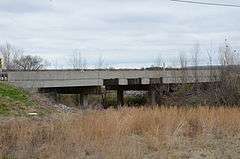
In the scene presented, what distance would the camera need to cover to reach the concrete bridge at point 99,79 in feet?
136

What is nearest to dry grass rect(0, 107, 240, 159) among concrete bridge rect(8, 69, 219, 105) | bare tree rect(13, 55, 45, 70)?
concrete bridge rect(8, 69, 219, 105)

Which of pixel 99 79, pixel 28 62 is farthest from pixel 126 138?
pixel 28 62

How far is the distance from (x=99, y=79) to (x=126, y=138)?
128 ft

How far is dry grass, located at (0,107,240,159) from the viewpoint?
10484mm

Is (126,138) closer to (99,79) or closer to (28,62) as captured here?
(99,79)

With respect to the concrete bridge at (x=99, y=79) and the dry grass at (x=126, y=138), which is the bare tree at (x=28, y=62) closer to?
the concrete bridge at (x=99, y=79)

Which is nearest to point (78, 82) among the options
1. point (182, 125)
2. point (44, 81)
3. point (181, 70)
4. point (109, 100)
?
point (44, 81)

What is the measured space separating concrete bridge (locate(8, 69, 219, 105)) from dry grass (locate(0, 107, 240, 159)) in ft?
74.0

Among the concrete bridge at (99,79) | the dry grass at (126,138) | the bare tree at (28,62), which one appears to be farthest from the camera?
the bare tree at (28,62)

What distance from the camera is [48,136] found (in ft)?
38.7

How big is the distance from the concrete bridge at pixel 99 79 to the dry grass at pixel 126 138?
22542mm

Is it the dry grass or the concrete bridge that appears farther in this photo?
the concrete bridge

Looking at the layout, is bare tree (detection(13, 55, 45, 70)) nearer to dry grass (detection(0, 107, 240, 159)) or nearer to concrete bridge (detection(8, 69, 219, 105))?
concrete bridge (detection(8, 69, 219, 105))

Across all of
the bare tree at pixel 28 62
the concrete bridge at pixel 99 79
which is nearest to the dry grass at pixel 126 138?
the concrete bridge at pixel 99 79
